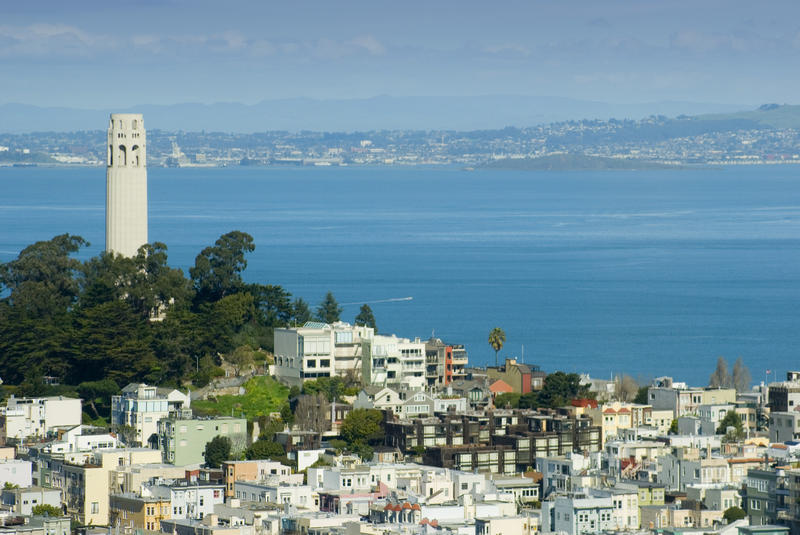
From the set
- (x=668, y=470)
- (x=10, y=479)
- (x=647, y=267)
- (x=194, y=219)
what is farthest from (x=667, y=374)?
(x=194, y=219)

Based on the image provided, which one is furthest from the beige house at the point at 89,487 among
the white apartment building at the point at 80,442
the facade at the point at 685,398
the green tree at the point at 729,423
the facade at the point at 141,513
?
the facade at the point at 685,398

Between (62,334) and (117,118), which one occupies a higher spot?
(117,118)

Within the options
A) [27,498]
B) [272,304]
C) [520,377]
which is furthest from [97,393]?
[520,377]

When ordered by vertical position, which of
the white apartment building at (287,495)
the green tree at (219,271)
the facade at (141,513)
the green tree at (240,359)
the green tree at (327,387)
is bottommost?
the facade at (141,513)

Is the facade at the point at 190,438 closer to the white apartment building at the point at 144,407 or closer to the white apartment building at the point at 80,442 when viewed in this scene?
the white apartment building at the point at 144,407

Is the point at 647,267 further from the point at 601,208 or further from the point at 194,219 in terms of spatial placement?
the point at 601,208

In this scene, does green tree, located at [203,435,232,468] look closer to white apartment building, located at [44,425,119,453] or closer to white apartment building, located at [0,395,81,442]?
white apartment building, located at [44,425,119,453]

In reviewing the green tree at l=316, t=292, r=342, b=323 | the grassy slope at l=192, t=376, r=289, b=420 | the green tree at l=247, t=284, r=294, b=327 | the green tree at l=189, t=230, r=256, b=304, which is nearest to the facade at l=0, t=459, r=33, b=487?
the grassy slope at l=192, t=376, r=289, b=420
